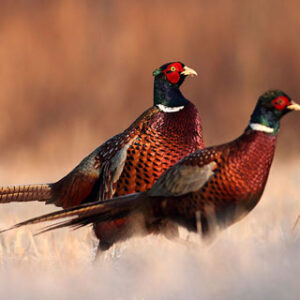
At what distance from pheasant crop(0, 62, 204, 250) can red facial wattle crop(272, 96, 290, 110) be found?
0.76m

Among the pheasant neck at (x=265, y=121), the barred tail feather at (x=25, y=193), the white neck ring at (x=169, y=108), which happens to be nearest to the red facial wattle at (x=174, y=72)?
the white neck ring at (x=169, y=108)

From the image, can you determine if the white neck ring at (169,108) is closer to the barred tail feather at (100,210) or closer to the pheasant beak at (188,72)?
the pheasant beak at (188,72)

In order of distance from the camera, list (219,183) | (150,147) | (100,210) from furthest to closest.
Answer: (150,147), (100,210), (219,183)

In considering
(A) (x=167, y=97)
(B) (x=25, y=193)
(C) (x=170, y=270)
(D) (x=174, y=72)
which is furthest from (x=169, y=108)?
(C) (x=170, y=270)

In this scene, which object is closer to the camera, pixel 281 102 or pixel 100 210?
pixel 281 102

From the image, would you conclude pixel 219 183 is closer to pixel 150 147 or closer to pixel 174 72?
pixel 150 147

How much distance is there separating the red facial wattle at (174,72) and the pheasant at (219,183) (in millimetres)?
767

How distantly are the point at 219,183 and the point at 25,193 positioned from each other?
5.49 ft

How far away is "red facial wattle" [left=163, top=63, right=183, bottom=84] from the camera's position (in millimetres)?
4352

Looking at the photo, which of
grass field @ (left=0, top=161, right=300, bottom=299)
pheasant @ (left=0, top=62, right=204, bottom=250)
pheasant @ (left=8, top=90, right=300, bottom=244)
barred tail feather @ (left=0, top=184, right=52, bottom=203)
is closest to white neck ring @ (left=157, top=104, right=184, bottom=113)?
pheasant @ (left=0, top=62, right=204, bottom=250)

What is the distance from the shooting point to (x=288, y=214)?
13.8 feet

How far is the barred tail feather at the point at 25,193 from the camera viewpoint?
4766 mm

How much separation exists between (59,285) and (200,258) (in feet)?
1.84

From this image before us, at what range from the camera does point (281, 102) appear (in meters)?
3.54
